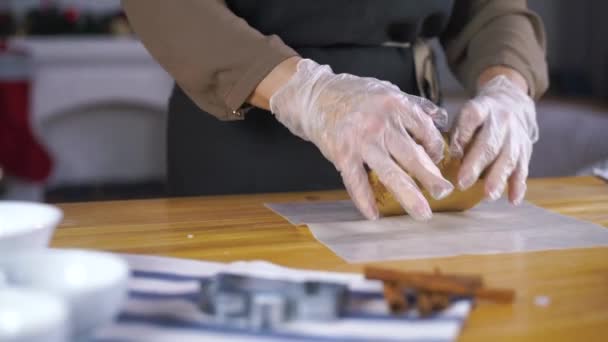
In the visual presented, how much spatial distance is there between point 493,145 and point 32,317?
63cm

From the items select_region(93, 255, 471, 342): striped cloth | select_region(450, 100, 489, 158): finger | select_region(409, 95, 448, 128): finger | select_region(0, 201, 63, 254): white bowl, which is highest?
select_region(0, 201, 63, 254): white bowl

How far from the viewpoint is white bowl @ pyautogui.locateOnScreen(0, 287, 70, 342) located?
15.7 inches

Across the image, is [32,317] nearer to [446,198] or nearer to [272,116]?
[446,198]

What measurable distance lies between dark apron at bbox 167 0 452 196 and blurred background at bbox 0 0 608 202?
1.99m

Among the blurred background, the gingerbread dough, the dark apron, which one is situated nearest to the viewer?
the gingerbread dough

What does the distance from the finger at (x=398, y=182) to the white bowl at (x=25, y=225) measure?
338mm

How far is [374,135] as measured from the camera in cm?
81

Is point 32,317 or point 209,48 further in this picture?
point 209,48

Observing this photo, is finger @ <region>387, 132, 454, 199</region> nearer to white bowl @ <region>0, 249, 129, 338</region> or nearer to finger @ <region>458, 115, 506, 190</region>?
finger @ <region>458, 115, 506, 190</region>

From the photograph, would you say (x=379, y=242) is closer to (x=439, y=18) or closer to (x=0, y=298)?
(x=0, y=298)

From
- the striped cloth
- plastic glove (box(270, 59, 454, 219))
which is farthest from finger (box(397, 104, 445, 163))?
the striped cloth

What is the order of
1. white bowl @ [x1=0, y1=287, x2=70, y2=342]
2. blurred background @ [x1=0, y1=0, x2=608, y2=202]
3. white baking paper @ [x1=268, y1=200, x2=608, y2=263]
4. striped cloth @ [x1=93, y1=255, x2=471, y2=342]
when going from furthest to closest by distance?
blurred background @ [x1=0, y1=0, x2=608, y2=202] < white baking paper @ [x1=268, y1=200, x2=608, y2=263] < striped cloth @ [x1=93, y1=255, x2=471, y2=342] < white bowl @ [x1=0, y1=287, x2=70, y2=342]

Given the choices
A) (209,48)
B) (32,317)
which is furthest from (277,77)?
(32,317)

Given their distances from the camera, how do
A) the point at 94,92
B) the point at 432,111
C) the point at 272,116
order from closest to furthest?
the point at 432,111, the point at 272,116, the point at 94,92
